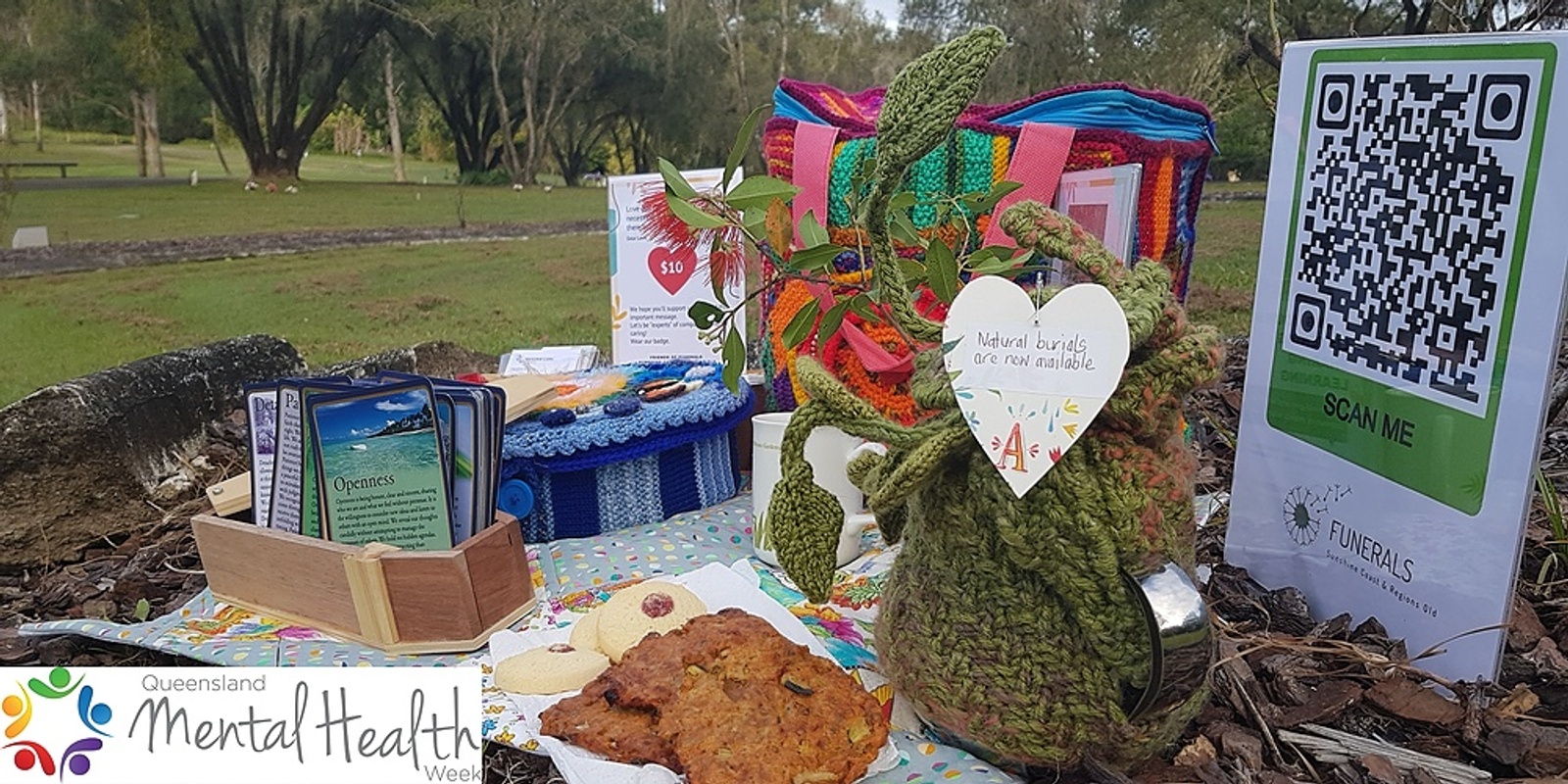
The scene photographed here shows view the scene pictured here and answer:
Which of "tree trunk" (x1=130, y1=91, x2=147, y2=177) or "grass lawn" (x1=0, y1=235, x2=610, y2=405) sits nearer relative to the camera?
"grass lawn" (x1=0, y1=235, x2=610, y2=405)

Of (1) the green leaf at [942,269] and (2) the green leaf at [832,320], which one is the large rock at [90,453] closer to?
(2) the green leaf at [832,320]

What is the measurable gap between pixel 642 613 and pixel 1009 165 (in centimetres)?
87

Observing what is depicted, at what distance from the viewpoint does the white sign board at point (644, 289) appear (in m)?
2.19

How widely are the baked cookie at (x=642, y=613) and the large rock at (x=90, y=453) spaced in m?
1.19

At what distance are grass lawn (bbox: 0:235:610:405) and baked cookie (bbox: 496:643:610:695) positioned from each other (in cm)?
160

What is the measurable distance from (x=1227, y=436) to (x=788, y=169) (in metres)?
→ 0.85

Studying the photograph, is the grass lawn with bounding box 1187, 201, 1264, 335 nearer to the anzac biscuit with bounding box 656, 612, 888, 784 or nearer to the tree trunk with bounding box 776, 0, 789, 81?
the tree trunk with bounding box 776, 0, 789, 81

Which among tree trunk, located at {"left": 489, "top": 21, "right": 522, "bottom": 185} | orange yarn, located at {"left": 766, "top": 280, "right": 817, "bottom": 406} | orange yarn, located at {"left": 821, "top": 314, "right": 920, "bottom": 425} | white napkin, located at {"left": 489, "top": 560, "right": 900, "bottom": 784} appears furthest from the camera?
tree trunk, located at {"left": 489, "top": 21, "right": 522, "bottom": 185}

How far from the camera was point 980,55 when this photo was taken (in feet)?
2.89

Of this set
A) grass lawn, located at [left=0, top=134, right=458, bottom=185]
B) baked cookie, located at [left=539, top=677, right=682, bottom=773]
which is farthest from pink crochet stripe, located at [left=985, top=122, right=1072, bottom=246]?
grass lawn, located at [left=0, top=134, right=458, bottom=185]

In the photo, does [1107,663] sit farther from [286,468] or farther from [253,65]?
[253,65]

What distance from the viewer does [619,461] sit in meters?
1.58

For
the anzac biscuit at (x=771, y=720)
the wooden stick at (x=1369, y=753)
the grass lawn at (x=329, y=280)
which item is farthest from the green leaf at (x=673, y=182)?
the grass lawn at (x=329, y=280)

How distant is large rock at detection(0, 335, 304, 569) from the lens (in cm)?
173
